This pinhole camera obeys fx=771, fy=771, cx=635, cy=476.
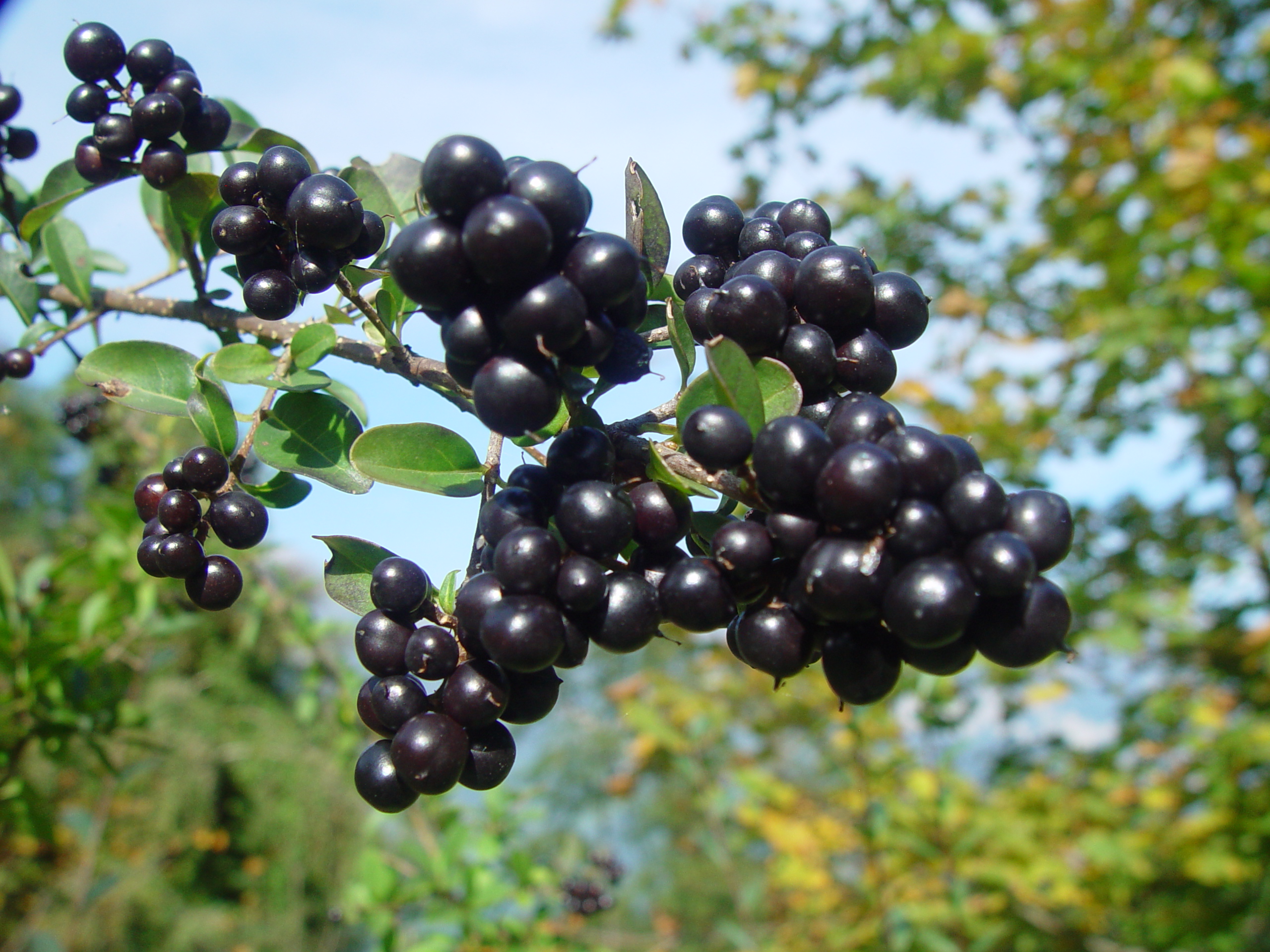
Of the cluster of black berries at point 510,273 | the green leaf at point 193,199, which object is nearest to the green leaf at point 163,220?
the green leaf at point 193,199

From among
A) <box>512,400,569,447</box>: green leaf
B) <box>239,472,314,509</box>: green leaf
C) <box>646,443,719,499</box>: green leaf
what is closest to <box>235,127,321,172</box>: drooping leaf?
<box>239,472,314,509</box>: green leaf

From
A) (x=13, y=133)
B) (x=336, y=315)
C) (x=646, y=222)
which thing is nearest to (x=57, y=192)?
(x=13, y=133)

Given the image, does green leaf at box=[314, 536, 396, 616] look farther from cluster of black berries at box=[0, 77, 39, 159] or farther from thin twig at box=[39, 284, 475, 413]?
cluster of black berries at box=[0, 77, 39, 159]

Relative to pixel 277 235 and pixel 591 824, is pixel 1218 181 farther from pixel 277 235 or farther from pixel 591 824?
pixel 591 824

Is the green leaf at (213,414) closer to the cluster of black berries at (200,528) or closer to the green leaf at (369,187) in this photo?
the cluster of black berries at (200,528)

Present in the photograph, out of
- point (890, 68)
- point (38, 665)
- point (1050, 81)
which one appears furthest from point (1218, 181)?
point (38, 665)

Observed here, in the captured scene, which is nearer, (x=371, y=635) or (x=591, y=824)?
(x=371, y=635)

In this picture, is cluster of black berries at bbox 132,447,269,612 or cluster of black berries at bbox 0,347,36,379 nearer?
cluster of black berries at bbox 132,447,269,612
